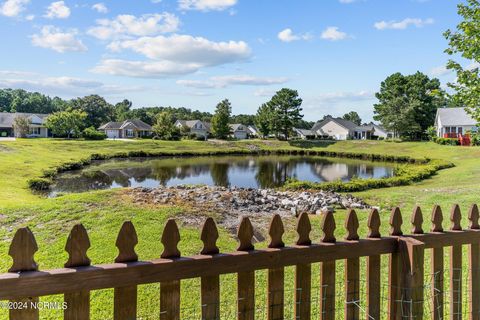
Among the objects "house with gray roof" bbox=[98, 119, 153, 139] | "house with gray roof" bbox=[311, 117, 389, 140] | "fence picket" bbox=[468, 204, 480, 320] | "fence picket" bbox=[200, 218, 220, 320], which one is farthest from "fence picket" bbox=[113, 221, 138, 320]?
"house with gray roof" bbox=[311, 117, 389, 140]

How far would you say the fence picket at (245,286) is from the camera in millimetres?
2219

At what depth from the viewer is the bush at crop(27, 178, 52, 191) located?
19502mm

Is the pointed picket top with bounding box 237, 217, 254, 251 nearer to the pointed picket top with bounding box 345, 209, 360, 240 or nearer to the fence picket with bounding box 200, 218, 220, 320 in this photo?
the fence picket with bounding box 200, 218, 220, 320

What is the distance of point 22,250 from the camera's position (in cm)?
177

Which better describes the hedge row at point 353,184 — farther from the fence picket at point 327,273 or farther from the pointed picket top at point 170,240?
the pointed picket top at point 170,240

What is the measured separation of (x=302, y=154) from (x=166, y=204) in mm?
46352

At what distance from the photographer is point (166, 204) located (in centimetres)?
1034

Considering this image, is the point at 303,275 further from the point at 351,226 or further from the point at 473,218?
the point at 473,218

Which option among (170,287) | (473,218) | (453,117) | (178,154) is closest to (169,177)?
(178,154)

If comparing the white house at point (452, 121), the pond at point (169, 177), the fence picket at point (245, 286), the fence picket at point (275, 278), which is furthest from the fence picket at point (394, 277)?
the white house at point (452, 121)

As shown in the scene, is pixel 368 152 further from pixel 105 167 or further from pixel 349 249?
pixel 349 249

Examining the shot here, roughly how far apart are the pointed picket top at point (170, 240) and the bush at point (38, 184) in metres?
20.0

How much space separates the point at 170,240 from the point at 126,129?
238 feet

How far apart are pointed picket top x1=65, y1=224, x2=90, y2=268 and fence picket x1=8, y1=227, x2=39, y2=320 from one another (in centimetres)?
16
